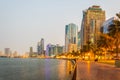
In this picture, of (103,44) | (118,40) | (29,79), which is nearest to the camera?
(29,79)

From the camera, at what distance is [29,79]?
52375mm

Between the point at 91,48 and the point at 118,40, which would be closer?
the point at 118,40

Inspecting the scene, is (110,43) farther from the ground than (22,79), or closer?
farther from the ground

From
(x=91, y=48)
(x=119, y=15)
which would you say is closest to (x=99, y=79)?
(x=119, y=15)

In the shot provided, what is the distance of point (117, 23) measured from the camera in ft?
235

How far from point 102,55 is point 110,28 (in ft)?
287

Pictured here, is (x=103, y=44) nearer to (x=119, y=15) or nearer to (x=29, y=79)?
(x=119, y=15)

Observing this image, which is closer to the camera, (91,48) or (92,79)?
(92,79)

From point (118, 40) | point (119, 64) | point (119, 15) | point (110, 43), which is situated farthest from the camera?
point (110, 43)

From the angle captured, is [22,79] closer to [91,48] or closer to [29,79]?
[29,79]

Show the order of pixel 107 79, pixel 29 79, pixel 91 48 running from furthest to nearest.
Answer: pixel 91 48, pixel 29 79, pixel 107 79

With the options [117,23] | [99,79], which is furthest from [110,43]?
[99,79]

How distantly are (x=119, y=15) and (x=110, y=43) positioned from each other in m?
37.0

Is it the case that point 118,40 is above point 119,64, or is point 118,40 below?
above
